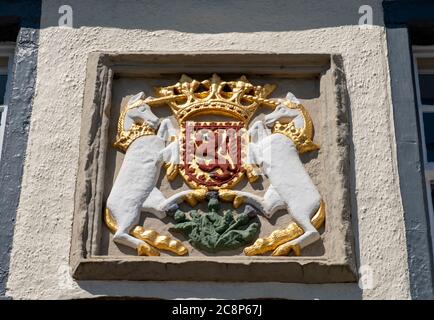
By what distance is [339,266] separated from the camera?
483cm

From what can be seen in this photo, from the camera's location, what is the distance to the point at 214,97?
5363mm

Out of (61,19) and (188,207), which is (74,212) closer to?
(188,207)

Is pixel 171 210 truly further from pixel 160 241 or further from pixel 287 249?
pixel 287 249

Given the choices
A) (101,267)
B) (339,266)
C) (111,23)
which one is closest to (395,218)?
(339,266)

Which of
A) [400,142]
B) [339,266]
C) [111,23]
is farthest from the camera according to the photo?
[111,23]

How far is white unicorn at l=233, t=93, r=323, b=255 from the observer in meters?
4.96

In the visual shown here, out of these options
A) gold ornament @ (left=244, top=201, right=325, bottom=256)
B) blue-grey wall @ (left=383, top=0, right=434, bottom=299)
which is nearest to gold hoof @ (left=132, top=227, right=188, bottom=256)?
gold ornament @ (left=244, top=201, right=325, bottom=256)

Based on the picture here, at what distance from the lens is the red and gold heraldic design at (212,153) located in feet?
16.9

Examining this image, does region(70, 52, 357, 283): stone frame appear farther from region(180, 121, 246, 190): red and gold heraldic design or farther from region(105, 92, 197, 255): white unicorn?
region(180, 121, 246, 190): red and gold heraldic design

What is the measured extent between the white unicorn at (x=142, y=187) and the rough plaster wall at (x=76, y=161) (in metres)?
0.19

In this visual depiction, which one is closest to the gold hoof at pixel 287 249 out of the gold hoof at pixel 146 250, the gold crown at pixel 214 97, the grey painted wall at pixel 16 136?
the gold hoof at pixel 146 250

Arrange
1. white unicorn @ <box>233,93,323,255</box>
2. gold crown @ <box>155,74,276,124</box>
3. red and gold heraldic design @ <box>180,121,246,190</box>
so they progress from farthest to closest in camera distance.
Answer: gold crown @ <box>155,74,276,124</box> < red and gold heraldic design @ <box>180,121,246,190</box> < white unicorn @ <box>233,93,323,255</box>

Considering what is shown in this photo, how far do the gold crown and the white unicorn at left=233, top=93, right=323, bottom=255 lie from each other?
102mm

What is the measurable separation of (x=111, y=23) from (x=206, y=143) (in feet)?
2.70
